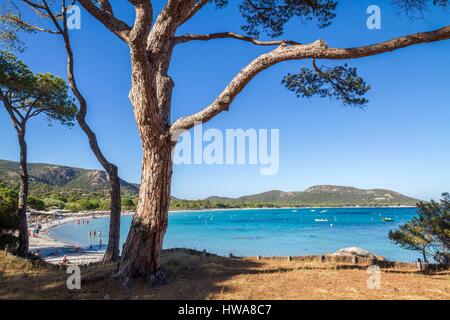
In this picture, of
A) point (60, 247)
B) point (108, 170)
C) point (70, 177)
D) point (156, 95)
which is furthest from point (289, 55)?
point (70, 177)

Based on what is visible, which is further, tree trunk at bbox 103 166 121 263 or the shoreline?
the shoreline

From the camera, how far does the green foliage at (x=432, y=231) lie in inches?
394

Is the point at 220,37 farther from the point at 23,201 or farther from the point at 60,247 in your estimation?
the point at 60,247

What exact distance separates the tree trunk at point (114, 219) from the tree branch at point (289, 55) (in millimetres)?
4717

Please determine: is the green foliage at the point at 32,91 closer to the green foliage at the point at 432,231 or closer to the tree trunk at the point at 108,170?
the tree trunk at the point at 108,170

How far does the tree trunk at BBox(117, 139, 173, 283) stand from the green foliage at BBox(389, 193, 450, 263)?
9.40 m

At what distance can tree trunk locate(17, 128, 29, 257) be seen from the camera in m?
11.9

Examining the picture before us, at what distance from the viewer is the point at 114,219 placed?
8992 mm

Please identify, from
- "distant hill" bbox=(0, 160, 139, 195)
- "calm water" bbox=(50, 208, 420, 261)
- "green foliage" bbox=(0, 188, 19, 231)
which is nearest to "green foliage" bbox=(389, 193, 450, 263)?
"green foliage" bbox=(0, 188, 19, 231)

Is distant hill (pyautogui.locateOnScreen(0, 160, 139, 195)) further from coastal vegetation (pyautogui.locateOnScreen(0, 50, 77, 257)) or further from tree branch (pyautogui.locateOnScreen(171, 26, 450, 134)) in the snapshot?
tree branch (pyautogui.locateOnScreen(171, 26, 450, 134))
